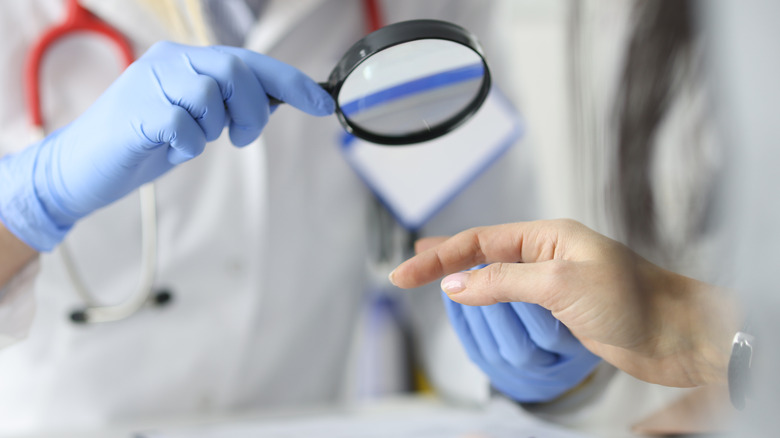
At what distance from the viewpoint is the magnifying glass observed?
41cm

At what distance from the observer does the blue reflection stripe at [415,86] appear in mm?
461

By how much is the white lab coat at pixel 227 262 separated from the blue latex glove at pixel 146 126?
0.10 metres

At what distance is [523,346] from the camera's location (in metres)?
0.49

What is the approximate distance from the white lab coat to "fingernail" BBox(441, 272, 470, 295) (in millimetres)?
252

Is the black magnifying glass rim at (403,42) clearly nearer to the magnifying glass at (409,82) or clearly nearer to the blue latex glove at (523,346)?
the magnifying glass at (409,82)

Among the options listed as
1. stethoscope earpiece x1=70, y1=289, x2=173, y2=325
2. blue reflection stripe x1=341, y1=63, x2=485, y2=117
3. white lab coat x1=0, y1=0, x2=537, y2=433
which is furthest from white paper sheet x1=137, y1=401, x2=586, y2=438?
blue reflection stripe x1=341, y1=63, x2=485, y2=117

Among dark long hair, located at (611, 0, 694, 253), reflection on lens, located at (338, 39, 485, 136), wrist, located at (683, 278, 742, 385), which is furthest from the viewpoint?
dark long hair, located at (611, 0, 694, 253)

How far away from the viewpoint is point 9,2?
2.04ft

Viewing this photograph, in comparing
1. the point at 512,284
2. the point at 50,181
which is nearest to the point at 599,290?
the point at 512,284

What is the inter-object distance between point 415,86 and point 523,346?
0.28 m

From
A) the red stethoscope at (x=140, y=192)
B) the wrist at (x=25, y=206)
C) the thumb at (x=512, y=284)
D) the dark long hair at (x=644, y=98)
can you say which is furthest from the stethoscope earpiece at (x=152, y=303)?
the dark long hair at (x=644, y=98)

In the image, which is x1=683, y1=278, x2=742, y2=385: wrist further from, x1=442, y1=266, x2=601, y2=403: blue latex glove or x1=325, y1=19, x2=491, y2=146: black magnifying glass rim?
x1=325, y1=19, x2=491, y2=146: black magnifying glass rim

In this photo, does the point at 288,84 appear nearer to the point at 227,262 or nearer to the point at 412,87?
the point at 412,87

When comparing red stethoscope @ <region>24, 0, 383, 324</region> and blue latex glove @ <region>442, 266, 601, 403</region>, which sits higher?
red stethoscope @ <region>24, 0, 383, 324</region>
